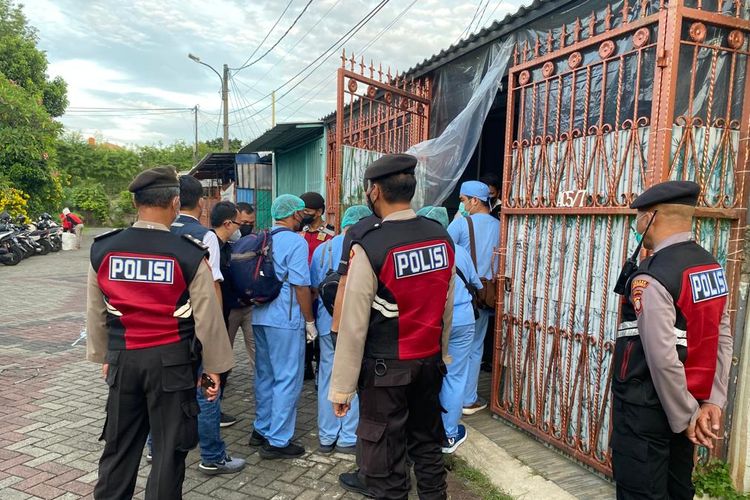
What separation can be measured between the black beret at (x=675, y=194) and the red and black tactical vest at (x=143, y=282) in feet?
6.95

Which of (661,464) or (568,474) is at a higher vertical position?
(661,464)

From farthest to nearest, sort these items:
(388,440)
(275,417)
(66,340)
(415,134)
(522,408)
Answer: (66,340) < (415,134) < (522,408) < (275,417) < (388,440)

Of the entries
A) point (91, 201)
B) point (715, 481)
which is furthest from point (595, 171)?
point (91, 201)

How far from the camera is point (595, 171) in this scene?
313 centimetres

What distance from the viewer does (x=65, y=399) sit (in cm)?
446

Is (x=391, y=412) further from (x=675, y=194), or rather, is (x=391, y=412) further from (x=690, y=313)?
(x=675, y=194)

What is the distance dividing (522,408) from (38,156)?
16372mm

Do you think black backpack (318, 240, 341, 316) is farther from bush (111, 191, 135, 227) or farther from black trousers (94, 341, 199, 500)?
bush (111, 191, 135, 227)

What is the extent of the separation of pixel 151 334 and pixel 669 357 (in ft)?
7.46

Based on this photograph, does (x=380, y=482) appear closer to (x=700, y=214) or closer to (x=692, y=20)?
(x=700, y=214)

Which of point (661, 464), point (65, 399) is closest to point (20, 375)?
point (65, 399)

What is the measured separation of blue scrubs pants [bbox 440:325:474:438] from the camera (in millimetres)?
3412

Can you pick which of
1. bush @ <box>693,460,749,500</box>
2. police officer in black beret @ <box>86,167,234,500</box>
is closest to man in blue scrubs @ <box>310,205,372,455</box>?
police officer in black beret @ <box>86,167,234,500</box>

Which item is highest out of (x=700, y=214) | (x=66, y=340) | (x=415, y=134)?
(x=415, y=134)
